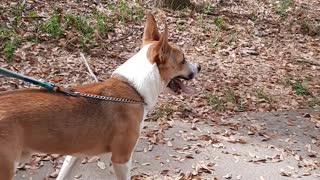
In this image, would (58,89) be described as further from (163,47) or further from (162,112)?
Result: (162,112)

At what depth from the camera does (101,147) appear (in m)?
4.62

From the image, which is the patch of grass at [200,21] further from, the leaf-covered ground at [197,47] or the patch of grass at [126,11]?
the patch of grass at [126,11]

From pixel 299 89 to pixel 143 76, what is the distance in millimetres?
4425

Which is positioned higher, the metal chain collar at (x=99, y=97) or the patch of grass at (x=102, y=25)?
the metal chain collar at (x=99, y=97)

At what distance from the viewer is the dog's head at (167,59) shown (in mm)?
4914

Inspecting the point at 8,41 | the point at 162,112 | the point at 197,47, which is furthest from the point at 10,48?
the point at 197,47

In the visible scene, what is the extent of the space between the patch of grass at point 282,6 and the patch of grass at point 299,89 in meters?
3.77

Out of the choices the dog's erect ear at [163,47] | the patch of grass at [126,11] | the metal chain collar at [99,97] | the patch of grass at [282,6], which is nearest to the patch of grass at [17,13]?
the patch of grass at [126,11]

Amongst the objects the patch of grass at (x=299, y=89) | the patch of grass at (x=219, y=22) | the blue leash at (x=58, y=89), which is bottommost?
the patch of grass at (x=299, y=89)

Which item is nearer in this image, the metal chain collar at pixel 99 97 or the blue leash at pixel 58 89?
the blue leash at pixel 58 89

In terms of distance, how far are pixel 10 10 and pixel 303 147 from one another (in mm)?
5834

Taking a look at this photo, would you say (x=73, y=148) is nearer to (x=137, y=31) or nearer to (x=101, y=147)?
(x=101, y=147)

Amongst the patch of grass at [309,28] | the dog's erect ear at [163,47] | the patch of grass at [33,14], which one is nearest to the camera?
the dog's erect ear at [163,47]

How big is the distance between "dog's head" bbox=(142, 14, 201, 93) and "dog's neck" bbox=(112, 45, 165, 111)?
0.20ft
